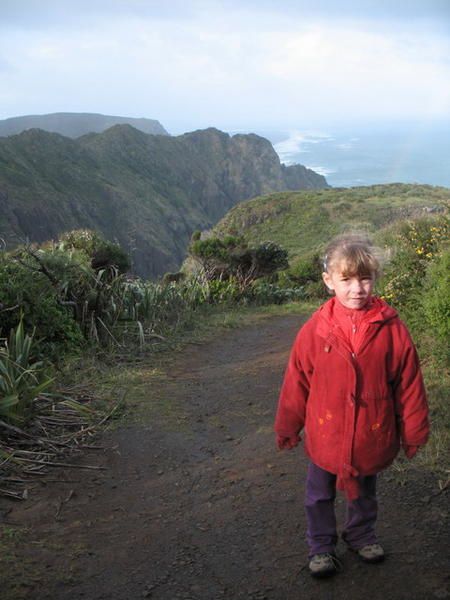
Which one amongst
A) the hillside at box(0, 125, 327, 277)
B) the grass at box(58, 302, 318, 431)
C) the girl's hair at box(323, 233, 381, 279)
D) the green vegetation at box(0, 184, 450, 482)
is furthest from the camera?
the hillside at box(0, 125, 327, 277)

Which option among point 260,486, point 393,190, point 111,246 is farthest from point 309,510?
point 393,190

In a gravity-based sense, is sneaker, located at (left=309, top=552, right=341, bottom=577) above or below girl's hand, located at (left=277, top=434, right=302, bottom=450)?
below

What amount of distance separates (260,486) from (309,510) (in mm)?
1029

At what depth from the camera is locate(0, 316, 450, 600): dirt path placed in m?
2.86

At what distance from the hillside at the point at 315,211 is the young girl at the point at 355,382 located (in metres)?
38.5

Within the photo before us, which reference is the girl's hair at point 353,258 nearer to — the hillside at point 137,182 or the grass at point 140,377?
the grass at point 140,377

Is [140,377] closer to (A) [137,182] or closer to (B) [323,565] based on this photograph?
(B) [323,565]

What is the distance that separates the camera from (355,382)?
269 cm

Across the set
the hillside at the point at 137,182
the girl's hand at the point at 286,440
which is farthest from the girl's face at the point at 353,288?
the hillside at the point at 137,182

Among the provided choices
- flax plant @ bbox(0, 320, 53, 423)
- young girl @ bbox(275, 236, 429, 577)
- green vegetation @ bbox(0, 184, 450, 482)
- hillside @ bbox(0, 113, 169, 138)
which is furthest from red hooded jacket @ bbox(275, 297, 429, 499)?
hillside @ bbox(0, 113, 169, 138)

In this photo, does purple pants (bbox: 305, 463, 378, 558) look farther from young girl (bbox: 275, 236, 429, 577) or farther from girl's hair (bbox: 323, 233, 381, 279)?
girl's hair (bbox: 323, 233, 381, 279)

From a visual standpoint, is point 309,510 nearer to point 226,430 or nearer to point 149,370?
point 226,430

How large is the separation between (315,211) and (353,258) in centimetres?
4766

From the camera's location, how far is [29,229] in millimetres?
58250
